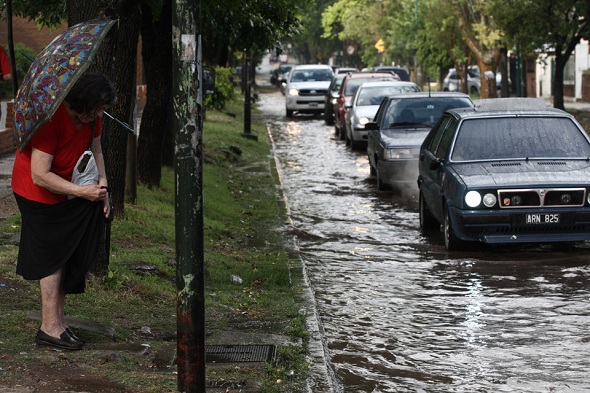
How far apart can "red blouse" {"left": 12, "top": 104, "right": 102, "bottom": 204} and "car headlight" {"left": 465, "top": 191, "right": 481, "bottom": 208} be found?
19.0ft

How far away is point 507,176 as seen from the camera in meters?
12.3

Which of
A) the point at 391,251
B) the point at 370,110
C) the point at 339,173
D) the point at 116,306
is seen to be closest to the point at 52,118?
the point at 116,306

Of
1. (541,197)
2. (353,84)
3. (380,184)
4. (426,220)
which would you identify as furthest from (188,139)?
(353,84)

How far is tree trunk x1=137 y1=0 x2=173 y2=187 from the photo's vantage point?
15836mm

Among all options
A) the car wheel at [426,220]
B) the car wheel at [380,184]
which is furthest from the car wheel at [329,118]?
the car wheel at [426,220]

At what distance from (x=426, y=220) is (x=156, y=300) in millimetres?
5709

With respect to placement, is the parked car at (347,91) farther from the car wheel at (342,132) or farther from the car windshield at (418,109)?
the car windshield at (418,109)

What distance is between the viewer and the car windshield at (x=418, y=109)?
19.7 metres

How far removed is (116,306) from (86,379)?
89.9 inches

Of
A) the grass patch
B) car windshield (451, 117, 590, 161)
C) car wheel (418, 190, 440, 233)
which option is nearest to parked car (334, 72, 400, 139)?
the grass patch

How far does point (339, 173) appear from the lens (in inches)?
886

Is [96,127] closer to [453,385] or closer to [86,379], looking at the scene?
[86,379]

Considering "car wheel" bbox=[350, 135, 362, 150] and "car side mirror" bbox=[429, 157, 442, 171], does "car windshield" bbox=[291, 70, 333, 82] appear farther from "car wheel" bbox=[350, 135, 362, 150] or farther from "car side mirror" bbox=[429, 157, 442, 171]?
"car side mirror" bbox=[429, 157, 442, 171]

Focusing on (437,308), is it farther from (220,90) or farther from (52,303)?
(220,90)
